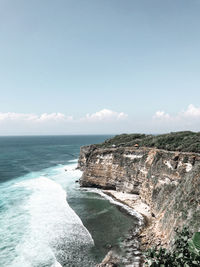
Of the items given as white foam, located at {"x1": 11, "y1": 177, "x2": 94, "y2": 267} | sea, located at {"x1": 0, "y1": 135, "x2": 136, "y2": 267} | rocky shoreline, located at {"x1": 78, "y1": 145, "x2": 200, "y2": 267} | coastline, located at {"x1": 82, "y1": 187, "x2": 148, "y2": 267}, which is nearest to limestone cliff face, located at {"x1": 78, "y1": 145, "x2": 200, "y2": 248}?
rocky shoreline, located at {"x1": 78, "y1": 145, "x2": 200, "y2": 267}

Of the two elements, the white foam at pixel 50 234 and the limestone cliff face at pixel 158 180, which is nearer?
the limestone cliff face at pixel 158 180

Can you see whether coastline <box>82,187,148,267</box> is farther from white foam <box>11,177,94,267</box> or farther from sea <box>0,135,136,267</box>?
white foam <box>11,177,94,267</box>

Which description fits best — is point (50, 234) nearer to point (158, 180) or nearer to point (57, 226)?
point (57, 226)

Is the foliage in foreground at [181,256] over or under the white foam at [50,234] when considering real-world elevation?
over

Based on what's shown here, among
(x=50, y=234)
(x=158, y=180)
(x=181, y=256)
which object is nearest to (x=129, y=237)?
(x=50, y=234)

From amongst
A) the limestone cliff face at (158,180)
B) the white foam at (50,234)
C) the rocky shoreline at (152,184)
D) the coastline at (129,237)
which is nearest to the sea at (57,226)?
the white foam at (50,234)

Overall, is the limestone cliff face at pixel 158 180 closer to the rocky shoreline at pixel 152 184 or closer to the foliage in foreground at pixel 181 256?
the rocky shoreline at pixel 152 184

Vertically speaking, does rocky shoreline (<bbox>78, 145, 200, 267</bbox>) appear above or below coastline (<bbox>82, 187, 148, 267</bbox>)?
above
